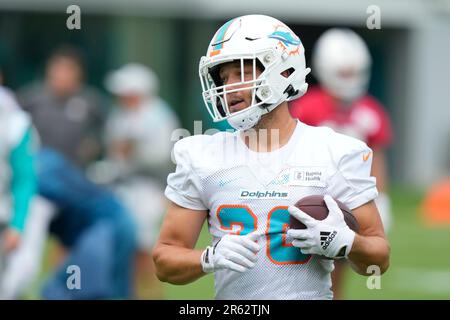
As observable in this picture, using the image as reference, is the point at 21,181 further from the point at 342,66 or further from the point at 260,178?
the point at 260,178

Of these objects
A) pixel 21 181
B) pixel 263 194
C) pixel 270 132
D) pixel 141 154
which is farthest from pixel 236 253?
pixel 141 154

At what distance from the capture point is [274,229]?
12.0 feet

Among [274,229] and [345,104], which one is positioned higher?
[345,104]

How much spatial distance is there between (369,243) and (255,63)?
0.72 metres

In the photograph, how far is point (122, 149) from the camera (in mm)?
9984

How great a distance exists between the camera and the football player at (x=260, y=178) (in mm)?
3662

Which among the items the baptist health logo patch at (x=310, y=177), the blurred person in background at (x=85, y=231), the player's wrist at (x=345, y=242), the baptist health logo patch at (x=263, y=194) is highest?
the baptist health logo patch at (x=310, y=177)

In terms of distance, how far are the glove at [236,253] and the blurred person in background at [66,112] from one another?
7.11 m

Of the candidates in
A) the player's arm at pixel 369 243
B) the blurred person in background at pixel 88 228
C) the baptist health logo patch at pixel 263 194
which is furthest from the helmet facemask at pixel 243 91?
the blurred person in background at pixel 88 228

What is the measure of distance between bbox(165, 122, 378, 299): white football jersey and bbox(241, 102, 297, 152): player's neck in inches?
1.2

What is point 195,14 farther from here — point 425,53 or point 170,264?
point 170,264

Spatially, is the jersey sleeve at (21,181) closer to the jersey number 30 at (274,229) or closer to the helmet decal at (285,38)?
the jersey number 30 at (274,229)

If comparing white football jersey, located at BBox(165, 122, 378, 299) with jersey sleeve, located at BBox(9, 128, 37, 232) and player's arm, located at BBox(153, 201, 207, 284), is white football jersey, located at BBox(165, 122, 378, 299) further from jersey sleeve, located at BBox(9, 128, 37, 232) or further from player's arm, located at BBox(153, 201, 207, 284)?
jersey sleeve, located at BBox(9, 128, 37, 232)
